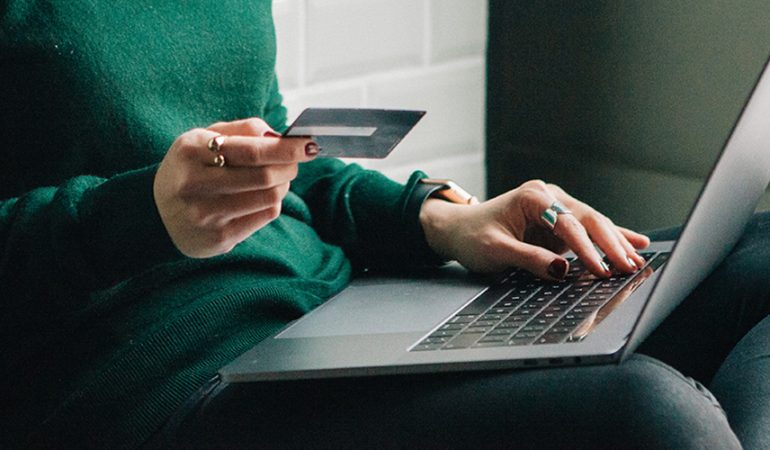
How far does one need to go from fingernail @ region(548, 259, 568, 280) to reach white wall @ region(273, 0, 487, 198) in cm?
73

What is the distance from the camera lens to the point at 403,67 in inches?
69.1

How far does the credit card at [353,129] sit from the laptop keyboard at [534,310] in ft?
0.51

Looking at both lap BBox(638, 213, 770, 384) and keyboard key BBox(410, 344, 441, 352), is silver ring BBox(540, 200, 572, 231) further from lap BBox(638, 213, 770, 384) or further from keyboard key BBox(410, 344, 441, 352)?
keyboard key BBox(410, 344, 441, 352)

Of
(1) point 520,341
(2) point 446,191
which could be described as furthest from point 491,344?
(2) point 446,191

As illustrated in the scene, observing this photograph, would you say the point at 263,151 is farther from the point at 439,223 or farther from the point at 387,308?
the point at 439,223

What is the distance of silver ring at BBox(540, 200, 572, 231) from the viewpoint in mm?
974

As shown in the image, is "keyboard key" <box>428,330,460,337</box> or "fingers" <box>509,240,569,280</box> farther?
"fingers" <box>509,240,569,280</box>

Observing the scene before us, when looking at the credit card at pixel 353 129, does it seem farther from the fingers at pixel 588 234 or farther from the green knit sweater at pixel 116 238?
the fingers at pixel 588 234

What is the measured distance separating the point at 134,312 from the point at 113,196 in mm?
113

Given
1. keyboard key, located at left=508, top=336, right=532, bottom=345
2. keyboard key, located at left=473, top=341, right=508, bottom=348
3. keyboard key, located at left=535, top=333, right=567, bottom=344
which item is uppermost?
keyboard key, located at left=535, top=333, right=567, bottom=344

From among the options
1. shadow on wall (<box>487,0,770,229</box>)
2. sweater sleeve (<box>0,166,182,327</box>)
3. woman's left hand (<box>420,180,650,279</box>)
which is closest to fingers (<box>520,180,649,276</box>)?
woman's left hand (<box>420,180,650,279</box>)

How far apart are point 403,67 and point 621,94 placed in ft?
1.11

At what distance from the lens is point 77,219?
0.82 meters

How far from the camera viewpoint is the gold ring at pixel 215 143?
72 cm
